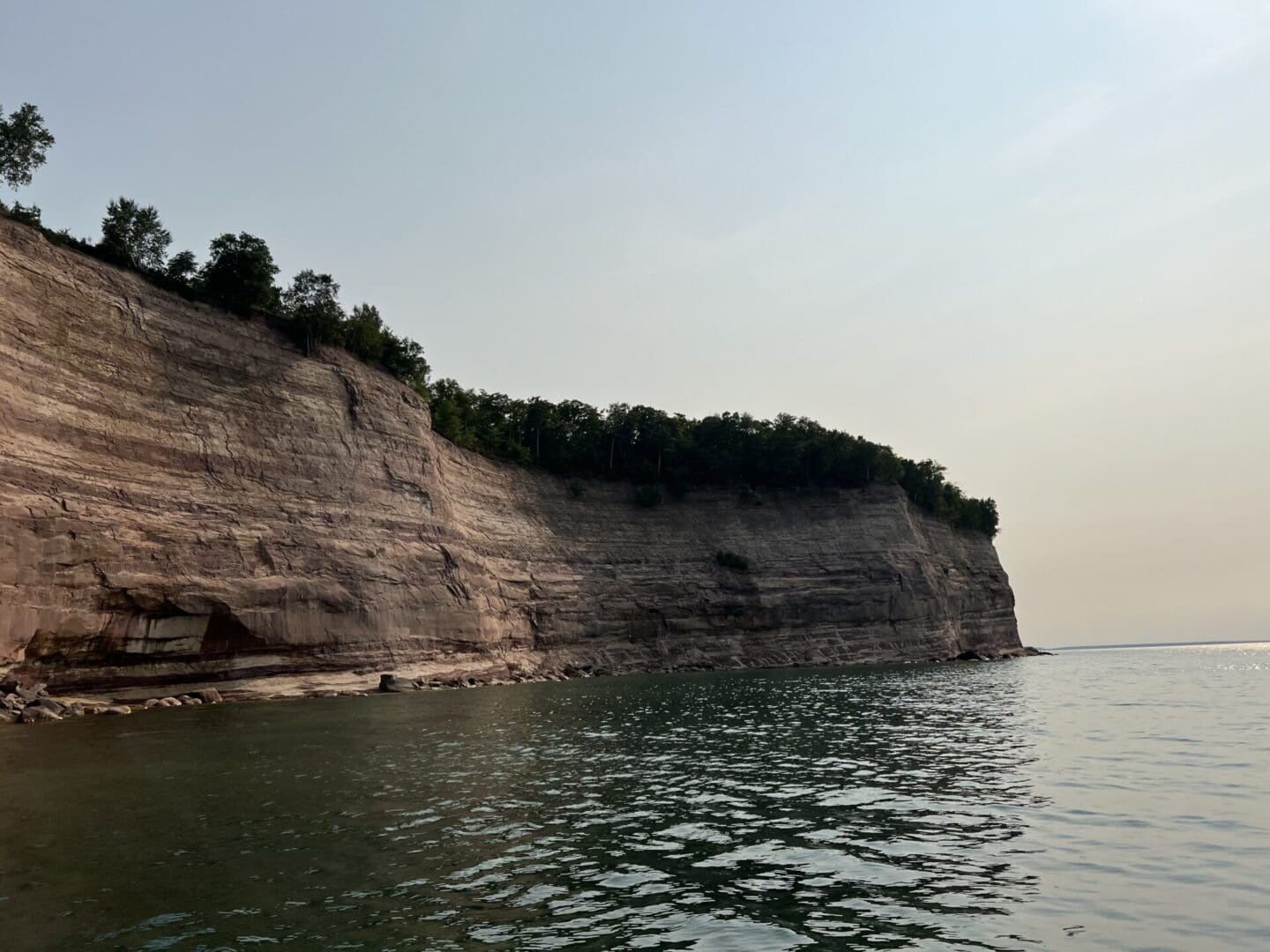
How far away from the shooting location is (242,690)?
34375 mm

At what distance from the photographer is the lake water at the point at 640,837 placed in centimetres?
769

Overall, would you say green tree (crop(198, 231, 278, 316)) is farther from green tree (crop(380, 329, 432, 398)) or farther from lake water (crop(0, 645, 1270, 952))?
lake water (crop(0, 645, 1270, 952))

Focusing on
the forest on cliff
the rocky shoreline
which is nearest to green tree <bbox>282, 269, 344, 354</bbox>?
the forest on cliff

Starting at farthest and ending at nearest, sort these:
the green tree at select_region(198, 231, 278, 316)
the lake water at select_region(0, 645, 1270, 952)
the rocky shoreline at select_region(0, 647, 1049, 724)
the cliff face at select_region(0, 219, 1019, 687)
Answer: the green tree at select_region(198, 231, 278, 316)
the cliff face at select_region(0, 219, 1019, 687)
the rocky shoreline at select_region(0, 647, 1049, 724)
the lake water at select_region(0, 645, 1270, 952)

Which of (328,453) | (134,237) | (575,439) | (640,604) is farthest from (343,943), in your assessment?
(575,439)

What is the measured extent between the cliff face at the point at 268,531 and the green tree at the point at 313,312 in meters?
1.20

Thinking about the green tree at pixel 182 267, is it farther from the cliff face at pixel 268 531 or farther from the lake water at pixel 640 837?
the lake water at pixel 640 837

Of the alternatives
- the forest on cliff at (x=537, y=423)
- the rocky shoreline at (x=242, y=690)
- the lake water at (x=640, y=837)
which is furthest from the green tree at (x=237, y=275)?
the lake water at (x=640, y=837)

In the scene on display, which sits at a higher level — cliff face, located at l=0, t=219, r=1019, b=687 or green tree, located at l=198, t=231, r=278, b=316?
green tree, located at l=198, t=231, r=278, b=316

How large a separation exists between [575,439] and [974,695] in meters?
44.0

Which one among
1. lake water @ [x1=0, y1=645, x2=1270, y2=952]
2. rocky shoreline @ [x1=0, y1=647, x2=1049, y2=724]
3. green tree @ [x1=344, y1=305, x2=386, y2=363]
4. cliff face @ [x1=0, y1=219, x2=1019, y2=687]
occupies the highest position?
green tree @ [x1=344, y1=305, x2=386, y2=363]

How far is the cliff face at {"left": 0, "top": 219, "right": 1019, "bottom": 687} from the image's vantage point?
30281mm

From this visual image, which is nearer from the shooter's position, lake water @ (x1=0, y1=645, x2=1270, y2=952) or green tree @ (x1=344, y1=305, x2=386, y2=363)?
lake water @ (x1=0, y1=645, x2=1270, y2=952)

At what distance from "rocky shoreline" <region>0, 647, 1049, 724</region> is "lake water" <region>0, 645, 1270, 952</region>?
4553 mm
